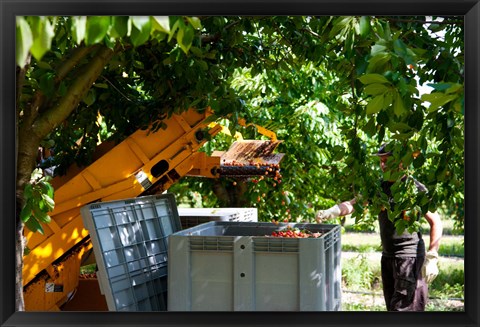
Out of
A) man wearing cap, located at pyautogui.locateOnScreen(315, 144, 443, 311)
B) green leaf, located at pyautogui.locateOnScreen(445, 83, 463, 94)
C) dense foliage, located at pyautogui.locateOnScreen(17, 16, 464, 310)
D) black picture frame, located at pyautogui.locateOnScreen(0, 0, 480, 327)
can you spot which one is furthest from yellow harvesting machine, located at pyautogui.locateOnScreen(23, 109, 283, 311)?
green leaf, located at pyautogui.locateOnScreen(445, 83, 463, 94)

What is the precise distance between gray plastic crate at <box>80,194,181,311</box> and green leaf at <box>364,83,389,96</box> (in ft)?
8.18

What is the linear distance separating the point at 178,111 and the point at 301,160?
15.1ft

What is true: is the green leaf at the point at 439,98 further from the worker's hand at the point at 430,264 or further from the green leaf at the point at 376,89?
the worker's hand at the point at 430,264

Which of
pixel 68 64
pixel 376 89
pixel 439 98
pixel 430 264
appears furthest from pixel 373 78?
pixel 430 264

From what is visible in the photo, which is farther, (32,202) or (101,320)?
(32,202)

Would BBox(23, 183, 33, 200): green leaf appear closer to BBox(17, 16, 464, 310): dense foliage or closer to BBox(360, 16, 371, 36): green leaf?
BBox(17, 16, 464, 310): dense foliage

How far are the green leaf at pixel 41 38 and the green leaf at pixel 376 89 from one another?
1209 mm

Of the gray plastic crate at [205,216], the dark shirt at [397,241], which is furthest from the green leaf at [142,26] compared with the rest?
the dark shirt at [397,241]

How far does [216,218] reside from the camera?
6.33 m

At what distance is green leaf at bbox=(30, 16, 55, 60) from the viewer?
1866 mm

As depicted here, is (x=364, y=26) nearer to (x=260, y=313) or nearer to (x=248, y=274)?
(x=260, y=313)
